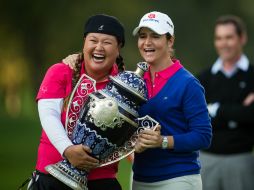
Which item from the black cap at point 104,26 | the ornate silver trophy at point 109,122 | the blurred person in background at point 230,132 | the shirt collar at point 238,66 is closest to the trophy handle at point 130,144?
the ornate silver trophy at point 109,122

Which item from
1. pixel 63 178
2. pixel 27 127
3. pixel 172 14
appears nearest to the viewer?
pixel 63 178

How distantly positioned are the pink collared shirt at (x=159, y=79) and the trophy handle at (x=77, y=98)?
35cm

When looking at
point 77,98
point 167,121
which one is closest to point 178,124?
point 167,121

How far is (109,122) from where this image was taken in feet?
15.8

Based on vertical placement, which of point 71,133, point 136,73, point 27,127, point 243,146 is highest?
point 136,73

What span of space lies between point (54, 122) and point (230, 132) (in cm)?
285

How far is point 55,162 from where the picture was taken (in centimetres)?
514

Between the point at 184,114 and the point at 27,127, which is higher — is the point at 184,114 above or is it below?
above

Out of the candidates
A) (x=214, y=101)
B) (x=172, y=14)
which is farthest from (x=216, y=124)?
(x=172, y=14)

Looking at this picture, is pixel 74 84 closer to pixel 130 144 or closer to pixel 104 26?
→ pixel 104 26

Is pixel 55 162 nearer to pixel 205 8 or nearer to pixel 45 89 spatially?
pixel 45 89

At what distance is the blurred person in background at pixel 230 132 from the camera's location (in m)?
7.46

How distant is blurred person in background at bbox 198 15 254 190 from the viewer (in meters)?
7.46

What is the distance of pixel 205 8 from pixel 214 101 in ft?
65.6
